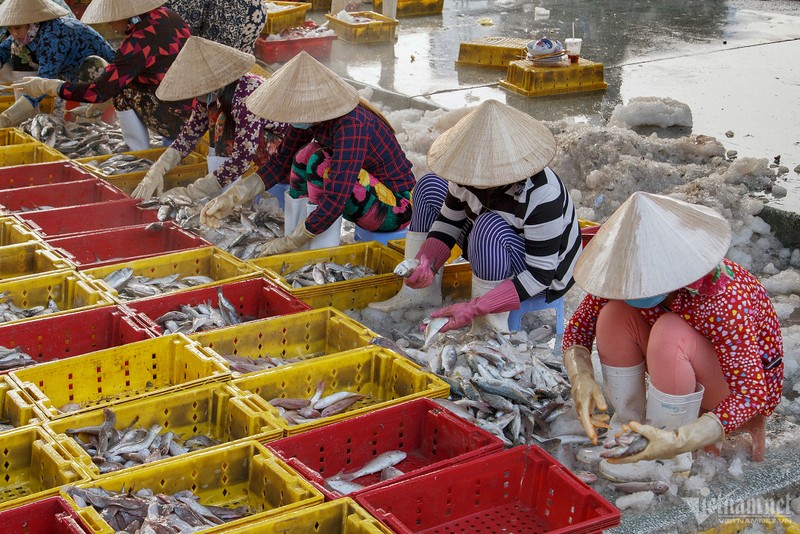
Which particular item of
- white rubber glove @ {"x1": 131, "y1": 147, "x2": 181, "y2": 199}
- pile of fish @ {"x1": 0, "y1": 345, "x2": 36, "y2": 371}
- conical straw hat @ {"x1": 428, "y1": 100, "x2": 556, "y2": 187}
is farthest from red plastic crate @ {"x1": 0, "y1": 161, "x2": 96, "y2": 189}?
conical straw hat @ {"x1": 428, "y1": 100, "x2": 556, "y2": 187}

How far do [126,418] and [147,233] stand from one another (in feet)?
6.66

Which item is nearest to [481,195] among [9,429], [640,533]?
[640,533]

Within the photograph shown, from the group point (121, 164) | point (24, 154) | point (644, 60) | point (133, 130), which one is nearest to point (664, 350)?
point (121, 164)

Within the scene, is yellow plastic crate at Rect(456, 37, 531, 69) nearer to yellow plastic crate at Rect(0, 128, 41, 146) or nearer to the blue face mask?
yellow plastic crate at Rect(0, 128, 41, 146)

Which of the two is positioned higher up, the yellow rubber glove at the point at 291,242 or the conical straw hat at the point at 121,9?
the conical straw hat at the point at 121,9

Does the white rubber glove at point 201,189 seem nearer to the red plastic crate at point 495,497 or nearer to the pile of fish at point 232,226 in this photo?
the pile of fish at point 232,226

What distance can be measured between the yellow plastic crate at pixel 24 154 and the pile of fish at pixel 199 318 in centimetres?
→ 264

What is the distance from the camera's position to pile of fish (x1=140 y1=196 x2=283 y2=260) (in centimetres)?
552

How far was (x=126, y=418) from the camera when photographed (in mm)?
3604

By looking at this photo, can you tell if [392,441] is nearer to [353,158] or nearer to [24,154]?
[353,158]

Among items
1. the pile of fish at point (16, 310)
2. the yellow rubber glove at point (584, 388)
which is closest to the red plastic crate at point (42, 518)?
the pile of fish at point (16, 310)

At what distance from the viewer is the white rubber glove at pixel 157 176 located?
5.99 metres

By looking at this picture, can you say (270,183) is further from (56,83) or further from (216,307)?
(56,83)

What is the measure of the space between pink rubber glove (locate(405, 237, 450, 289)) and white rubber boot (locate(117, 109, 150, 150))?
9.80 feet
